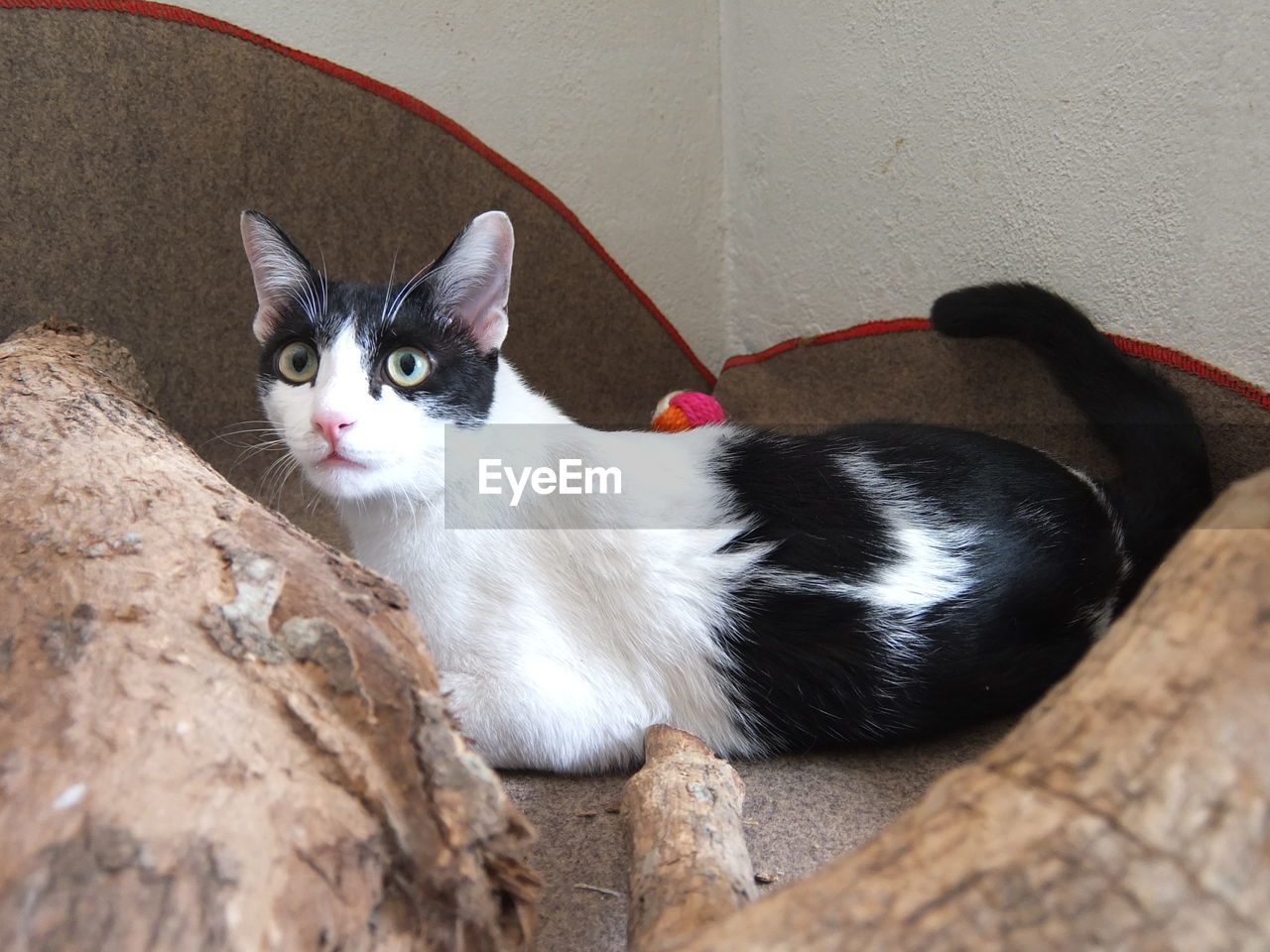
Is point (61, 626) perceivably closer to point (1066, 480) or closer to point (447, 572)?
point (447, 572)

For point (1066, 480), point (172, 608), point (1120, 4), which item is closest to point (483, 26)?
point (1120, 4)

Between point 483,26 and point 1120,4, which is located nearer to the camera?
point 1120,4

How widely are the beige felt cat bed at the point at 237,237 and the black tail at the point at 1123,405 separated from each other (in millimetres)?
→ 60

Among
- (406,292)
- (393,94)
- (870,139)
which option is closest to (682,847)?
(406,292)

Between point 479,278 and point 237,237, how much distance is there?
797 millimetres

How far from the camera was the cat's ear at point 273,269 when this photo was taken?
1145 millimetres

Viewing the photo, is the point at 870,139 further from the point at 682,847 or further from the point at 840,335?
the point at 682,847

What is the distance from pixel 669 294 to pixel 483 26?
0.68 meters

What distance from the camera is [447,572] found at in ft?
3.61

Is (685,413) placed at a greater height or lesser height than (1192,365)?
lesser

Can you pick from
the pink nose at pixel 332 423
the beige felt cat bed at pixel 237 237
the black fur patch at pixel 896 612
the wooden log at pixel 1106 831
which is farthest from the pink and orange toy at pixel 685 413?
the wooden log at pixel 1106 831

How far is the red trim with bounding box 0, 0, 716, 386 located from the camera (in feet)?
4.98

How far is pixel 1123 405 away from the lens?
1315 mm

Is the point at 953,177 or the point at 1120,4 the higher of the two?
the point at 1120,4
